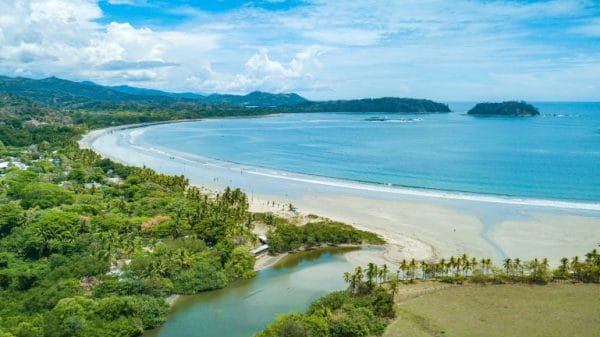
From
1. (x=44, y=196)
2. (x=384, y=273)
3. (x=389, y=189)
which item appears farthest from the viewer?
(x=389, y=189)

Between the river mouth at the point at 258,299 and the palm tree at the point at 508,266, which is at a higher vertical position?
the palm tree at the point at 508,266

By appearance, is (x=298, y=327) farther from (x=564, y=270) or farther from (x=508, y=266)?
(x=564, y=270)

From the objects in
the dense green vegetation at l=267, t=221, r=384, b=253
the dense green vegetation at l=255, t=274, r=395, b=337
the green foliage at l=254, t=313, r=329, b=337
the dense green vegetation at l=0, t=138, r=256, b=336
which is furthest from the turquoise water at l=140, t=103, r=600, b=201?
the green foliage at l=254, t=313, r=329, b=337

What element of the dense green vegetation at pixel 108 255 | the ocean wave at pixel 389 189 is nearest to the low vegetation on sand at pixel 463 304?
the dense green vegetation at pixel 108 255

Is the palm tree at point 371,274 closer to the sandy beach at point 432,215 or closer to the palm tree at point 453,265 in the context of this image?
the palm tree at point 453,265

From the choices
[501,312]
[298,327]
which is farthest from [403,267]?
[298,327]

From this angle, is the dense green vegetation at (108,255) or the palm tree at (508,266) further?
the palm tree at (508,266)
